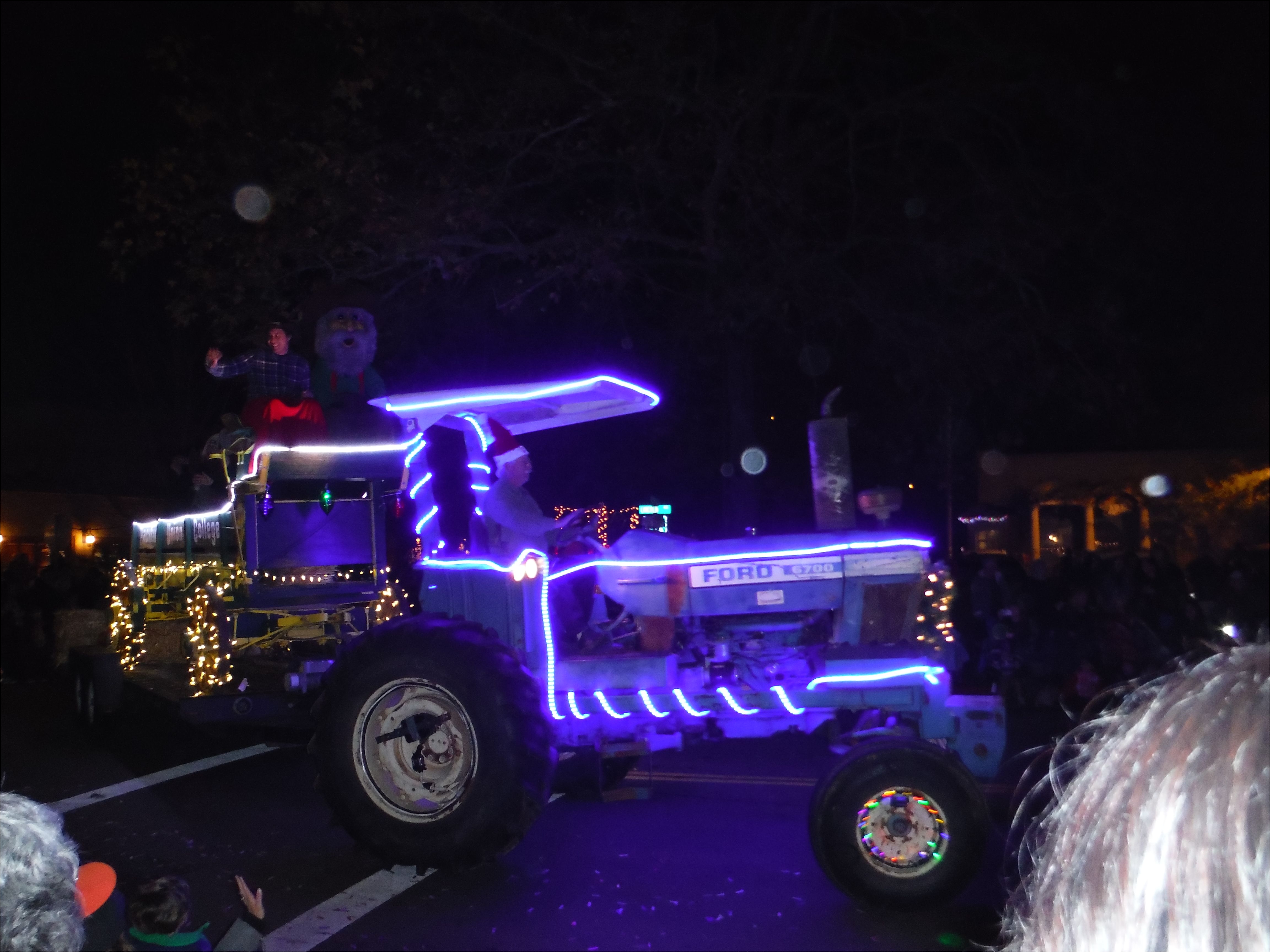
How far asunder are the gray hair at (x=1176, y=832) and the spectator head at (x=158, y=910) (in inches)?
Result: 113

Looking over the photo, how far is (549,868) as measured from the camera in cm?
607

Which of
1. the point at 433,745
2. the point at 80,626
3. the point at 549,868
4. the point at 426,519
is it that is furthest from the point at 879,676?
the point at 80,626

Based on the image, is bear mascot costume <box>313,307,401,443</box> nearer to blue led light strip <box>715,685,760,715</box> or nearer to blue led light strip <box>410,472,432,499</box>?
blue led light strip <box>410,472,432,499</box>

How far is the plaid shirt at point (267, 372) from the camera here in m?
8.57

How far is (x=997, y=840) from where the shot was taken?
6.68 metres

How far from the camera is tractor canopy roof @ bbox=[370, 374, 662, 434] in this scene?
616 centimetres

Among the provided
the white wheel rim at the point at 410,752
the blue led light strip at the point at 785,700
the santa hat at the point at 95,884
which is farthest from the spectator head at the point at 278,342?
the santa hat at the point at 95,884

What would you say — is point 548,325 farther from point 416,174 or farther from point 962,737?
point 962,737

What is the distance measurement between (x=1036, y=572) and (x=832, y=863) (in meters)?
10.1

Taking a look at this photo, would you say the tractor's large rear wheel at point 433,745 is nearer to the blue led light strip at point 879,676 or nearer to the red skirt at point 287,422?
the blue led light strip at point 879,676

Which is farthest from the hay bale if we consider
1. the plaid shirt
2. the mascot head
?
the mascot head

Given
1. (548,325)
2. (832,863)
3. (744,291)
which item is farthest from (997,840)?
(548,325)

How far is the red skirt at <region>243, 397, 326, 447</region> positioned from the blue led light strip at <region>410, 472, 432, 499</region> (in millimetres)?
1851

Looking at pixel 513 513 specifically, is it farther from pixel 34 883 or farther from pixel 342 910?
pixel 34 883
